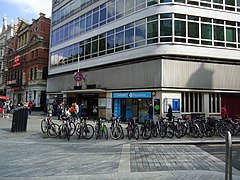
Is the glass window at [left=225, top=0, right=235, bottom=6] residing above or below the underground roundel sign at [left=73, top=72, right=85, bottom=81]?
above

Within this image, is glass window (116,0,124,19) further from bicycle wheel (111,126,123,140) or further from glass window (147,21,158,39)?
bicycle wheel (111,126,123,140)

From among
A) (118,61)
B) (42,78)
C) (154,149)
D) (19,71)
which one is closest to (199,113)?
(118,61)

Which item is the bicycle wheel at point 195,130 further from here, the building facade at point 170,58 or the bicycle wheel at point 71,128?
the bicycle wheel at point 71,128

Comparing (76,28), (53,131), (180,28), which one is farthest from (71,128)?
(76,28)

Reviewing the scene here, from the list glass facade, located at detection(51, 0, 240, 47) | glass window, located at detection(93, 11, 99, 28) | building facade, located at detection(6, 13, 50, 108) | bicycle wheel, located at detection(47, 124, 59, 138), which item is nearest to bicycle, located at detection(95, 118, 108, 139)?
bicycle wheel, located at detection(47, 124, 59, 138)

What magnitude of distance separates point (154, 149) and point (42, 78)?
33.3m

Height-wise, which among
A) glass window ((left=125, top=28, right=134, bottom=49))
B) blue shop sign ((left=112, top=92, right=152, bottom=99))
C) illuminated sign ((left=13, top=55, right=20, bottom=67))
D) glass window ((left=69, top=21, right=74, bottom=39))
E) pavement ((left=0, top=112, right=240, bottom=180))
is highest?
glass window ((left=69, top=21, right=74, bottom=39))

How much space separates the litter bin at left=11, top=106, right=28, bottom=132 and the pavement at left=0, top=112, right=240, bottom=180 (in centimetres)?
200

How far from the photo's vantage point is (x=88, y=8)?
87.6ft

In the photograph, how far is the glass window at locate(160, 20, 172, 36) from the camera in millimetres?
18172

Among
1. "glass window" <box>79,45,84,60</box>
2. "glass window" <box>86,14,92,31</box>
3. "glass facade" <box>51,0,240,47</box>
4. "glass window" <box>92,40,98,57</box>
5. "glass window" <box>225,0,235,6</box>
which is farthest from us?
"glass window" <box>79,45,84,60</box>

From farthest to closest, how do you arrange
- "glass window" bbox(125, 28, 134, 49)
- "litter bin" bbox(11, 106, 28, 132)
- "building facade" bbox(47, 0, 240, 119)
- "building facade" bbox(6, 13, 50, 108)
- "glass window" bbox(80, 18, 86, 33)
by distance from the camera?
"building facade" bbox(6, 13, 50, 108) < "glass window" bbox(80, 18, 86, 33) < "glass window" bbox(125, 28, 134, 49) < "building facade" bbox(47, 0, 240, 119) < "litter bin" bbox(11, 106, 28, 132)

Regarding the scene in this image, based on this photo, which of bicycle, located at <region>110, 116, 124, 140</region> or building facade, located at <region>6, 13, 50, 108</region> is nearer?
bicycle, located at <region>110, 116, 124, 140</region>

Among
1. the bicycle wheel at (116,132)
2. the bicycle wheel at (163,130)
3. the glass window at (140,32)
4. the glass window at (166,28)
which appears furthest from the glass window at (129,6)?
the bicycle wheel at (116,132)
